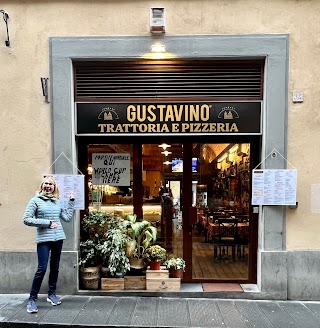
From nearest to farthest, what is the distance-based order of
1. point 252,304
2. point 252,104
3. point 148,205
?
point 252,304 < point 252,104 < point 148,205

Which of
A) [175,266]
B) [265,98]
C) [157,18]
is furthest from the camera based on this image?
[175,266]

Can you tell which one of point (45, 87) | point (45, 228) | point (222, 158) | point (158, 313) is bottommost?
point (158, 313)

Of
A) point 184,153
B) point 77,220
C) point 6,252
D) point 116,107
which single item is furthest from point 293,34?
point 6,252

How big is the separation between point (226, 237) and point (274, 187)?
1.26 metres

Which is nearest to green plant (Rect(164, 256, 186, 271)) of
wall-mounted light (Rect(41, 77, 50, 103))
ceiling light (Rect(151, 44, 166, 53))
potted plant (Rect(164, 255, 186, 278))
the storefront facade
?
potted plant (Rect(164, 255, 186, 278))

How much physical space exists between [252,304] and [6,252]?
3.90m

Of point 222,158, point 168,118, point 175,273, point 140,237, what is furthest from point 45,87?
point 175,273

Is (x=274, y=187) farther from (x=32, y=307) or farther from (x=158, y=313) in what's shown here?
(x=32, y=307)

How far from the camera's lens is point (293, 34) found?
5414 mm

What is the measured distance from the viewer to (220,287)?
5699mm

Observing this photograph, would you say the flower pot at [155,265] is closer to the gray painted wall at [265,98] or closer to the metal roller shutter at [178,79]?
the gray painted wall at [265,98]

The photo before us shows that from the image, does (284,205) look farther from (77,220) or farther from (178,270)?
(77,220)

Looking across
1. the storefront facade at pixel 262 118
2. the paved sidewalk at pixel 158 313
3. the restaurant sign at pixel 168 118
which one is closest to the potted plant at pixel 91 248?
the storefront facade at pixel 262 118

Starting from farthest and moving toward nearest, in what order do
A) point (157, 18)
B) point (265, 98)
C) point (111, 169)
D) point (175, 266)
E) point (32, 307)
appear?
point (111, 169) → point (175, 266) → point (265, 98) → point (157, 18) → point (32, 307)
